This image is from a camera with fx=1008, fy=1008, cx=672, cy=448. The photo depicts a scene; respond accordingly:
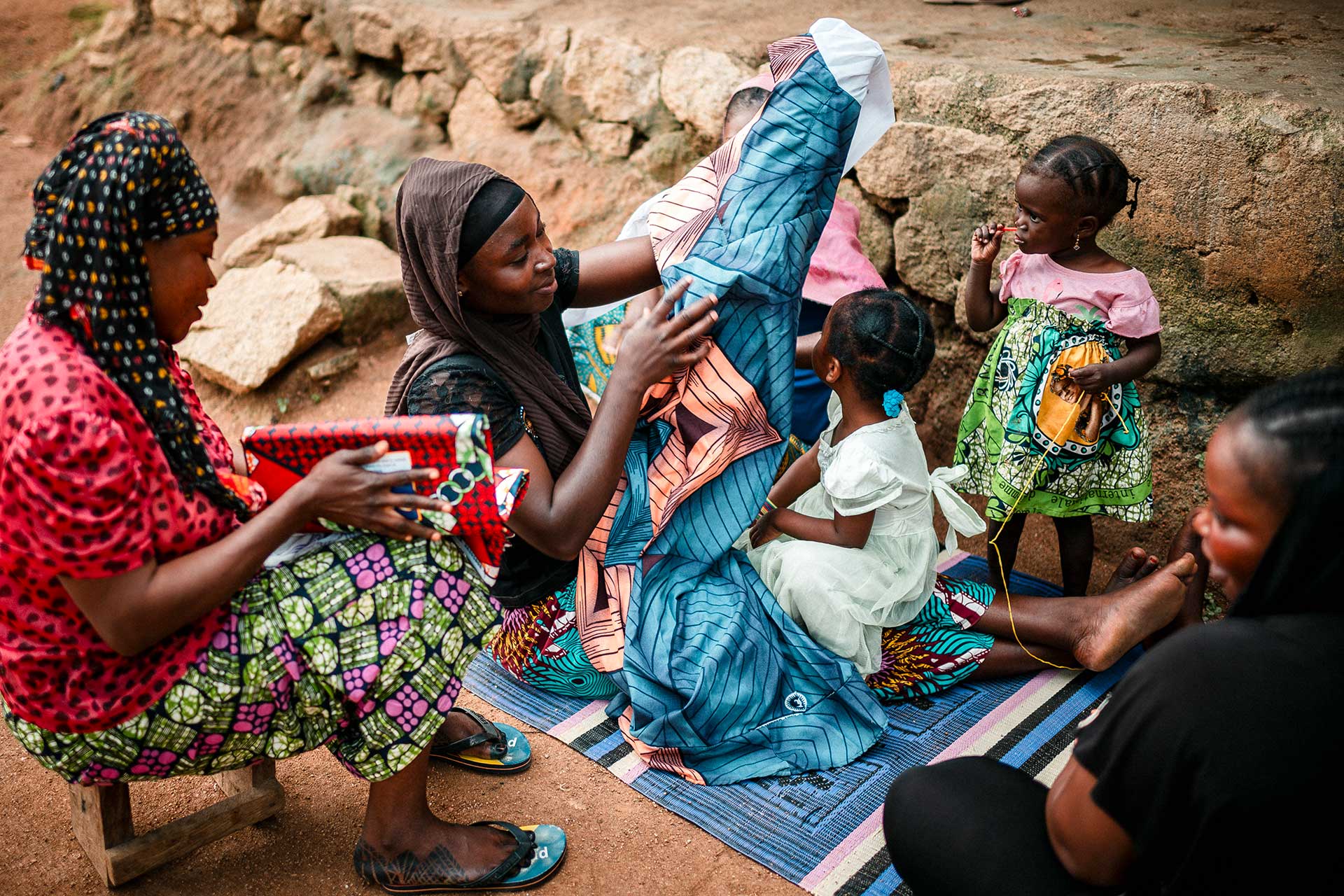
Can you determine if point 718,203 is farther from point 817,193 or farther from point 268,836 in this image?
point 268,836

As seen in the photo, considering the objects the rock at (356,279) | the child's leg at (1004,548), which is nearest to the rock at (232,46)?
the rock at (356,279)

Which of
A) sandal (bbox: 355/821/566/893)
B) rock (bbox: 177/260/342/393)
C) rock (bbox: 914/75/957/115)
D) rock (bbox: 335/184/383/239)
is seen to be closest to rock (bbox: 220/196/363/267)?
rock (bbox: 335/184/383/239)

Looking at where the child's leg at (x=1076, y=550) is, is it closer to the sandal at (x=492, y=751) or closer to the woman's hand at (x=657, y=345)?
the woman's hand at (x=657, y=345)

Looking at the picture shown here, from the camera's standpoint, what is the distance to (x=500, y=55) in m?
5.36

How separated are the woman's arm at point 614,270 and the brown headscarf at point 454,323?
0.26 meters

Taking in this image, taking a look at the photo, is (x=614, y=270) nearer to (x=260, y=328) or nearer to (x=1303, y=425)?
(x=1303, y=425)

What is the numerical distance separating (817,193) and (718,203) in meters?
0.25

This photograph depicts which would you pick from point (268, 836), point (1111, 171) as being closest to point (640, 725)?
point (268, 836)

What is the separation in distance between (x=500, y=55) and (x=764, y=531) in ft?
12.1

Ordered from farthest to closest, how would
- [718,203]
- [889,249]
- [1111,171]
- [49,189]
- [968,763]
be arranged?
[889,249], [1111,171], [718,203], [968,763], [49,189]

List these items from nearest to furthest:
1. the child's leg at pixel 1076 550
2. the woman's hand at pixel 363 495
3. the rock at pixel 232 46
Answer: the woman's hand at pixel 363 495
the child's leg at pixel 1076 550
the rock at pixel 232 46

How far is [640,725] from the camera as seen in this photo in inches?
98.6

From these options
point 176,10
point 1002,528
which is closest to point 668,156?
point 1002,528

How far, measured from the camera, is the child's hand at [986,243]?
292 cm
